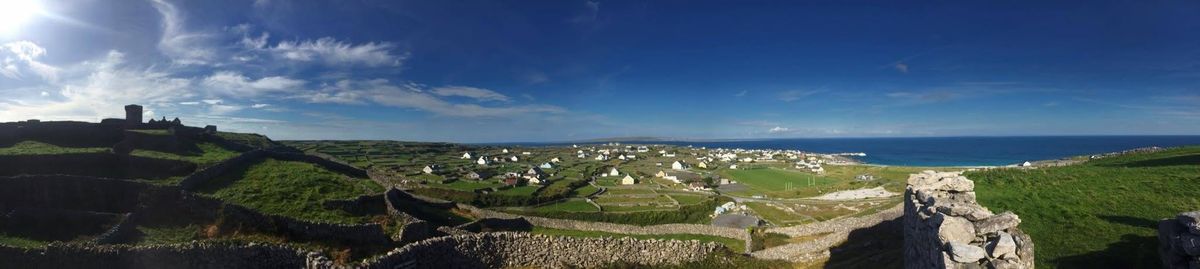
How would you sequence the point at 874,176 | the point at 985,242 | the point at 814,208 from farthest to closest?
1. the point at 874,176
2. the point at 814,208
3. the point at 985,242

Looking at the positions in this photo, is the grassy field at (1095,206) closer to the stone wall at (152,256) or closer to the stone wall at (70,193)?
the stone wall at (152,256)

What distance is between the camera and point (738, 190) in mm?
77875

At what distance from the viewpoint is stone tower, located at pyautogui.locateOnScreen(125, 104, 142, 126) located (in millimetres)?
42250

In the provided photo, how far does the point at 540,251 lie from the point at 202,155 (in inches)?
1295

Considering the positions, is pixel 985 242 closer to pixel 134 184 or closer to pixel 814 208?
pixel 134 184

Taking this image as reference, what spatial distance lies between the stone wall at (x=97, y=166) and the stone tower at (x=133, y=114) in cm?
1296

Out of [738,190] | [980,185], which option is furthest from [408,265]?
[738,190]

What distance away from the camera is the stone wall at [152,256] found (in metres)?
19.7

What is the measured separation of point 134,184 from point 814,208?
187 ft

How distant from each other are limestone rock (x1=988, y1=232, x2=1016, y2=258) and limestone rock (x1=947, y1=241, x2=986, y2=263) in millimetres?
180

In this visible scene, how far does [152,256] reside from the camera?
66.8ft

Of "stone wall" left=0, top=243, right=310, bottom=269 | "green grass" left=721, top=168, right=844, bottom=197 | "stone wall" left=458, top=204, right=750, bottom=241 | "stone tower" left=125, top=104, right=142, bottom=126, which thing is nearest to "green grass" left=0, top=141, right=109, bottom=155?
"stone tower" left=125, top=104, right=142, bottom=126

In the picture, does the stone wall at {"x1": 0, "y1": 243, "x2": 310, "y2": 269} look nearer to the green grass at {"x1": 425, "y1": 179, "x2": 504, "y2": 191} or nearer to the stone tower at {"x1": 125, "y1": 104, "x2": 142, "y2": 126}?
the stone tower at {"x1": 125, "y1": 104, "x2": 142, "y2": 126}

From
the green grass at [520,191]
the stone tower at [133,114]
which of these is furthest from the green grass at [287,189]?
the green grass at [520,191]
